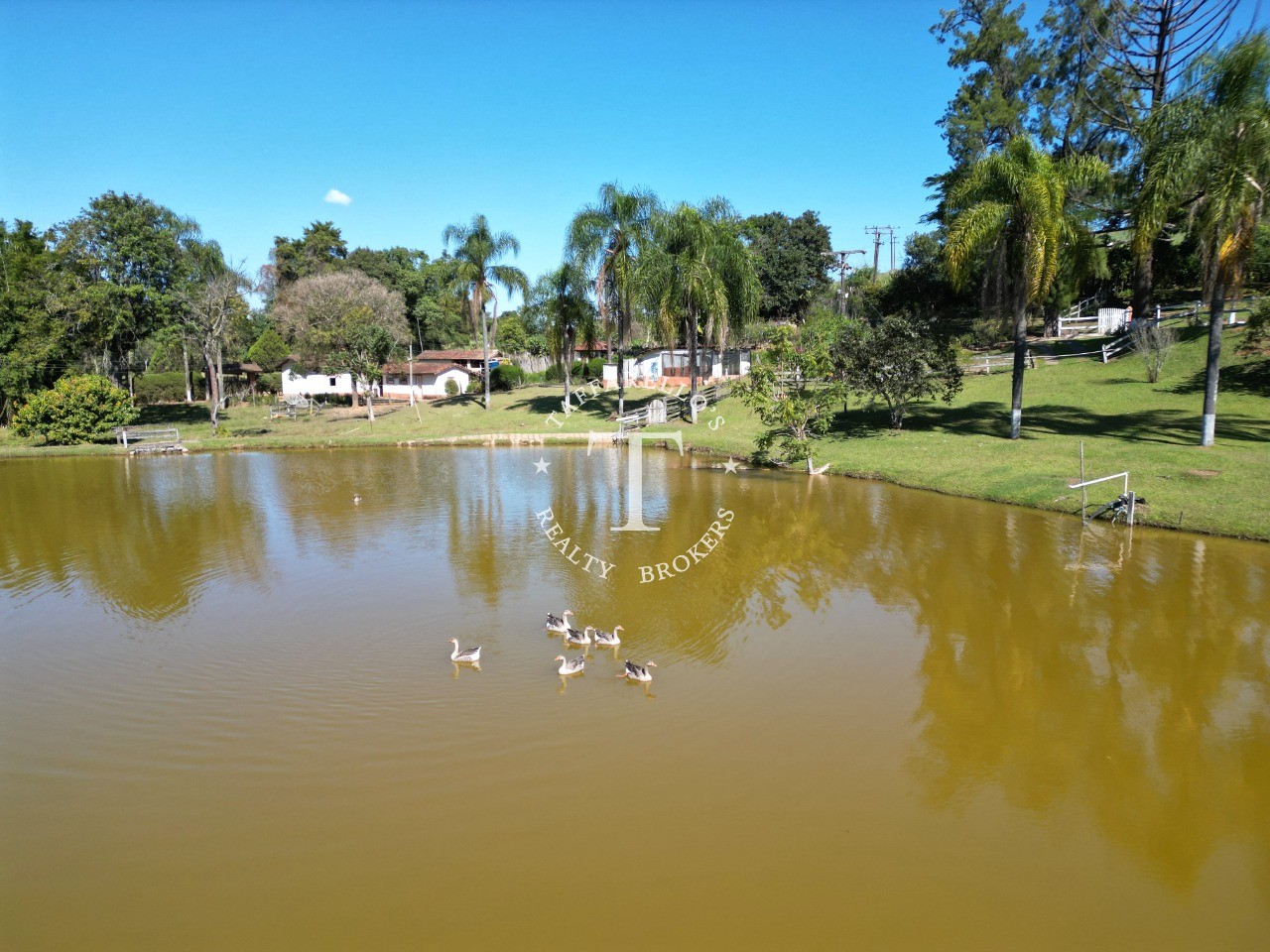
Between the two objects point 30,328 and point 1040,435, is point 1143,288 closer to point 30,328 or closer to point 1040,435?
point 1040,435

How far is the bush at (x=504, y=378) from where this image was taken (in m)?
55.0

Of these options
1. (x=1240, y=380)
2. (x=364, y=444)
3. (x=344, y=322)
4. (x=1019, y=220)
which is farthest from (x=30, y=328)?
(x=1240, y=380)

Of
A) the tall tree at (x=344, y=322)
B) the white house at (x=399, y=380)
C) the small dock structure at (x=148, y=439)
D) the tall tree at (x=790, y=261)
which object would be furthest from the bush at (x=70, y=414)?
the tall tree at (x=790, y=261)

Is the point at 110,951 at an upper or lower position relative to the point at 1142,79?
lower

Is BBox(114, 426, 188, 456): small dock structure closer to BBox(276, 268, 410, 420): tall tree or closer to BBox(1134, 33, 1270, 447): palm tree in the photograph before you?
BBox(276, 268, 410, 420): tall tree

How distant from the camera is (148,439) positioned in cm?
3834

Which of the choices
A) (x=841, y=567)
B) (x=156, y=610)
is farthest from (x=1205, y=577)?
(x=156, y=610)

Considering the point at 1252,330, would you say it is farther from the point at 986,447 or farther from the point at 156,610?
the point at 156,610

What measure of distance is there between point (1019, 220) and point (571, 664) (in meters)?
23.2

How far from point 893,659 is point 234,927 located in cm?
867

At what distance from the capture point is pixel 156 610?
13227 mm

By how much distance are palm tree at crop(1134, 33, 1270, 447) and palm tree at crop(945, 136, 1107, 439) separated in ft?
9.34

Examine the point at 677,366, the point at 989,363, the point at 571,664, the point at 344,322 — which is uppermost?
the point at 344,322

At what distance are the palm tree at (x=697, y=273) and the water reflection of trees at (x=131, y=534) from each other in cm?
2066
